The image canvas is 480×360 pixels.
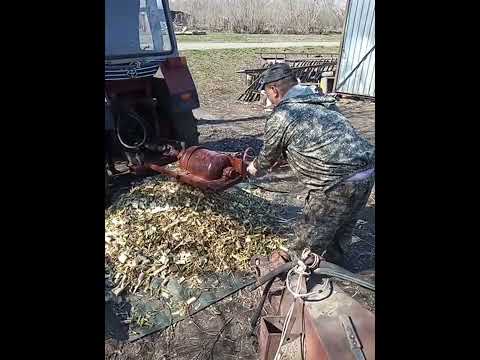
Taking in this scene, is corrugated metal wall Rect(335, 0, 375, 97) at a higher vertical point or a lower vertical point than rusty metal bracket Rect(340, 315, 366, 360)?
higher

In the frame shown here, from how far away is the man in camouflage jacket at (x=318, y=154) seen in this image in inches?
117

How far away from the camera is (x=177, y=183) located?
4324 mm

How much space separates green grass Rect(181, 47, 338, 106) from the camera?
1278 cm

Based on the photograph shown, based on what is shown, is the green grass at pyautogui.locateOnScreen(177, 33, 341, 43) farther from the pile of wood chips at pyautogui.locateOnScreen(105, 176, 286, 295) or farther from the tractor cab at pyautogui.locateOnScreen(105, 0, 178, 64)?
the pile of wood chips at pyautogui.locateOnScreen(105, 176, 286, 295)

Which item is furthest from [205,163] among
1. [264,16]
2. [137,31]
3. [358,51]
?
[264,16]

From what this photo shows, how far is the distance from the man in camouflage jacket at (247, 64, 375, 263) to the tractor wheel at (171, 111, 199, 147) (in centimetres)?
189

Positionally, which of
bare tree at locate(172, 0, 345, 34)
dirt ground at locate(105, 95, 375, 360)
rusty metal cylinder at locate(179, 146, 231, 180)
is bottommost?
dirt ground at locate(105, 95, 375, 360)

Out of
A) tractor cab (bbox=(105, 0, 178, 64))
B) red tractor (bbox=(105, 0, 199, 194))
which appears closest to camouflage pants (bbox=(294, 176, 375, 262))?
red tractor (bbox=(105, 0, 199, 194))

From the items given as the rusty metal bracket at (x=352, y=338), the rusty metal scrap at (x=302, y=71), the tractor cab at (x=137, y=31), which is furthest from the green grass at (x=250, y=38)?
the rusty metal bracket at (x=352, y=338)

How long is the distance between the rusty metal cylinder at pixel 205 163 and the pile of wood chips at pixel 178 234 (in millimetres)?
381

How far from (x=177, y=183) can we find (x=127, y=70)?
1423 millimetres

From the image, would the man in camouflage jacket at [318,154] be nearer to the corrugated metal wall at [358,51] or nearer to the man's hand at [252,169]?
the man's hand at [252,169]
